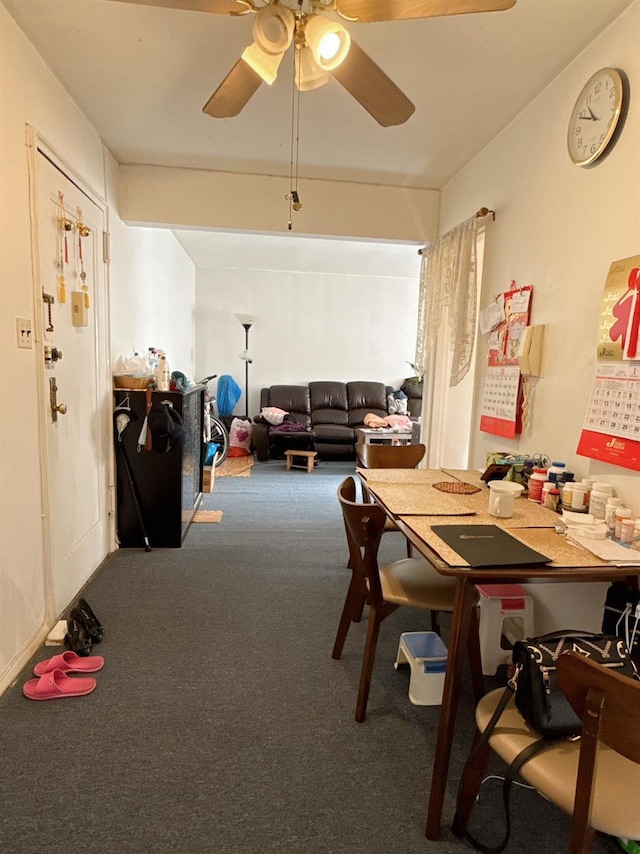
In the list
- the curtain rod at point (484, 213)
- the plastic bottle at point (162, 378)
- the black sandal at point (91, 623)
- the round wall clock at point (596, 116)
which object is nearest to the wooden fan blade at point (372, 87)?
the round wall clock at point (596, 116)

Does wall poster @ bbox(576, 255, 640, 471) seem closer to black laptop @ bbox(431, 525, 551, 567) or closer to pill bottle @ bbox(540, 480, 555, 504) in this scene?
pill bottle @ bbox(540, 480, 555, 504)

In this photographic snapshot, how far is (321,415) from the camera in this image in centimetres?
616

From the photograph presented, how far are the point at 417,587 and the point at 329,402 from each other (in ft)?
15.4

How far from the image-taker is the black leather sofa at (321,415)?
18.9 ft

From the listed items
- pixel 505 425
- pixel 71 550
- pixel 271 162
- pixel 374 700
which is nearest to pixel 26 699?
pixel 71 550

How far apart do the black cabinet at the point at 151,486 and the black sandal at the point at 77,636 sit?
1018 millimetres

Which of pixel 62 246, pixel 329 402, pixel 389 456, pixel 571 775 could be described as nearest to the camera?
pixel 571 775

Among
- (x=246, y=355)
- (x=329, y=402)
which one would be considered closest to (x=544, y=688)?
(x=329, y=402)

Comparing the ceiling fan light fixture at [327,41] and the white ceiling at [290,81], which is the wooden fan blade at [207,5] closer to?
the ceiling fan light fixture at [327,41]

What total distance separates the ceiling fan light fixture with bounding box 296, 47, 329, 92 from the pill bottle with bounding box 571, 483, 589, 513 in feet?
5.52

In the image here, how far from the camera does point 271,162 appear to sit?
2867mm

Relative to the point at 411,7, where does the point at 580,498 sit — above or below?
below

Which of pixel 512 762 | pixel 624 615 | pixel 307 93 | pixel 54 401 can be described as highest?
pixel 307 93

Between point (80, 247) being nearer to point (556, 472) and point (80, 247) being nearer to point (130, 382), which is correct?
point (130, 382)
